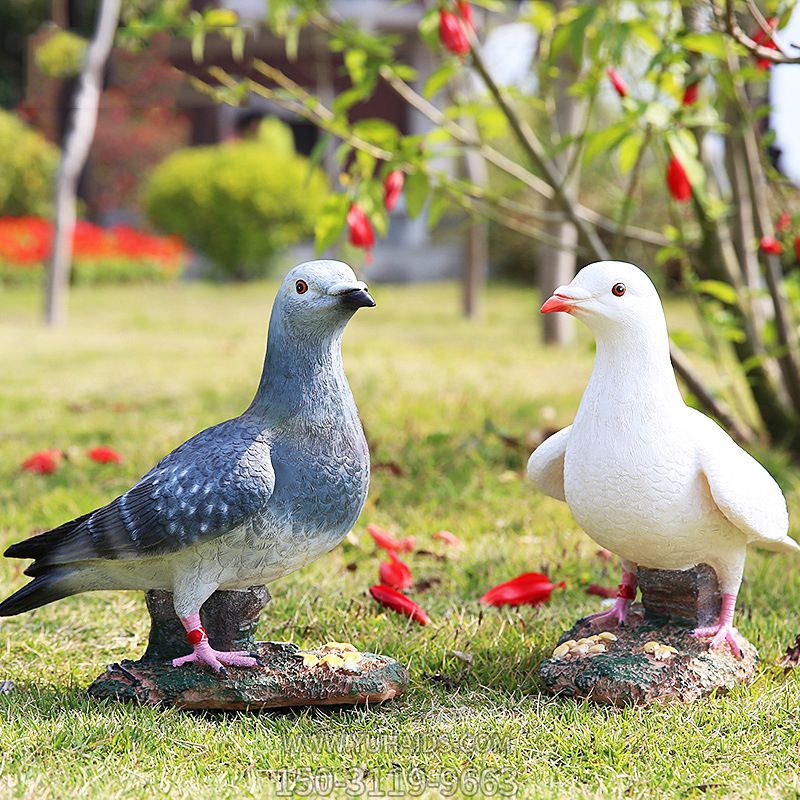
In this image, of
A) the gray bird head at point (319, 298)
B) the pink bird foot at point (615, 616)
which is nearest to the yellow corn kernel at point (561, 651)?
the pink bird foot at point (615, 616)

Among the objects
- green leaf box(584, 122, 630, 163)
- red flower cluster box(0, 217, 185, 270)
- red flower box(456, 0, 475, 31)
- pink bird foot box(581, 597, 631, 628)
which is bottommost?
pink bird foot box(581, 597, 631, 628)

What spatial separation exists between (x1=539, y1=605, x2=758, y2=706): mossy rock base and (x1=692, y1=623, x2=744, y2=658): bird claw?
0.01 m

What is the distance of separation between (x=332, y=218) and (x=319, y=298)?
148 centimetres

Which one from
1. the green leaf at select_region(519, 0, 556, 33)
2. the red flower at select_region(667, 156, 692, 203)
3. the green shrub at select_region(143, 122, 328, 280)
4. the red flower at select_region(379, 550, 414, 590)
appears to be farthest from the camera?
the green shrub at select_region(143, 122, 328, 280)

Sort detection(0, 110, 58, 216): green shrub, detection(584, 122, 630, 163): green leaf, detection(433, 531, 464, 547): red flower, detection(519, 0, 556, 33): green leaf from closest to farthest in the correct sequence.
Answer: detection(584, 122, 630, 163): green leaf < detection(433, 531, 464, 547): red flower < detection(519, 0, 556, 33): green leaf < detection(0, 110, 58, 216): green shrub

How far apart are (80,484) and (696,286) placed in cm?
250

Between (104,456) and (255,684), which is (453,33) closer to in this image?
(104,456)

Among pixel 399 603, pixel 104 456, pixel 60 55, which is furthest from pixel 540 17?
pixel 60 55

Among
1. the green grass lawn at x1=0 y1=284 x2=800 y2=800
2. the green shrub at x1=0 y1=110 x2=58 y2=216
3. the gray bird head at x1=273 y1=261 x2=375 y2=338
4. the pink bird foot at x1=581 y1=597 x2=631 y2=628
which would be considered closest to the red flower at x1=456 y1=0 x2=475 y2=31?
the green grass lawn at x1=0 y1=284 x2=800 y2=800

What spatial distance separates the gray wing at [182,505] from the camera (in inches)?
88.5

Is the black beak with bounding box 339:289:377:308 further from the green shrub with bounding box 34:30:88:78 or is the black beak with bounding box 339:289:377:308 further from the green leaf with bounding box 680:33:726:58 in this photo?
the green shrub with bounding box 34:30:88:78

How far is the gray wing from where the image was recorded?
225 cm

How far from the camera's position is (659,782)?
7.00ft

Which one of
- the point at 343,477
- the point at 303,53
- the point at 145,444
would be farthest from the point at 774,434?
the point at 303,53
